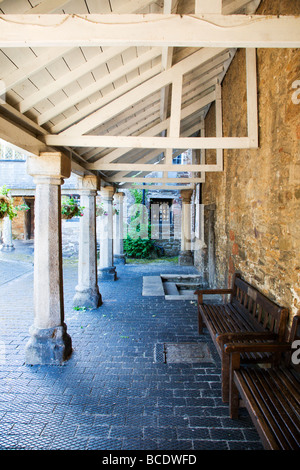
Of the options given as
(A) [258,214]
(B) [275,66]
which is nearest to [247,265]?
(A) [258,214]

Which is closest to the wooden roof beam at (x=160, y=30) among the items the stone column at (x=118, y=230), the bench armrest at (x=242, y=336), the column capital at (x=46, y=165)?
the column capital at (x=46, y=165)

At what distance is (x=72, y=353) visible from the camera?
3615mm

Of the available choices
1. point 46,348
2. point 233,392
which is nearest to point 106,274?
point 46,348

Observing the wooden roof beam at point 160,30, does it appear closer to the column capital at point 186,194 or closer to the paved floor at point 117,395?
the paved floor at point 117,395

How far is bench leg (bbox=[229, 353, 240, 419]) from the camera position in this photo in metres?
2.38

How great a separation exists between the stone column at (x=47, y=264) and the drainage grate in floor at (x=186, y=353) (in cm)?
131

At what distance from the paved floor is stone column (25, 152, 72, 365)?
0.22 meters

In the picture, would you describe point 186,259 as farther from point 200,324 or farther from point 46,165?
point 46,165

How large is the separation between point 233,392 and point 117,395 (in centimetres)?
114

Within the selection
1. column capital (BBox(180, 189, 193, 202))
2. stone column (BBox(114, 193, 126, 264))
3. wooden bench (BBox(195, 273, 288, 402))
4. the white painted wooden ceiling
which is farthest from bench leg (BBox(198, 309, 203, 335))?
column capital (BBox(180, 189, 193, 202))

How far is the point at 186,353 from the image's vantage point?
3562mm

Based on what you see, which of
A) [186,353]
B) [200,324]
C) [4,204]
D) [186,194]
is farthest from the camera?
[186,194]
